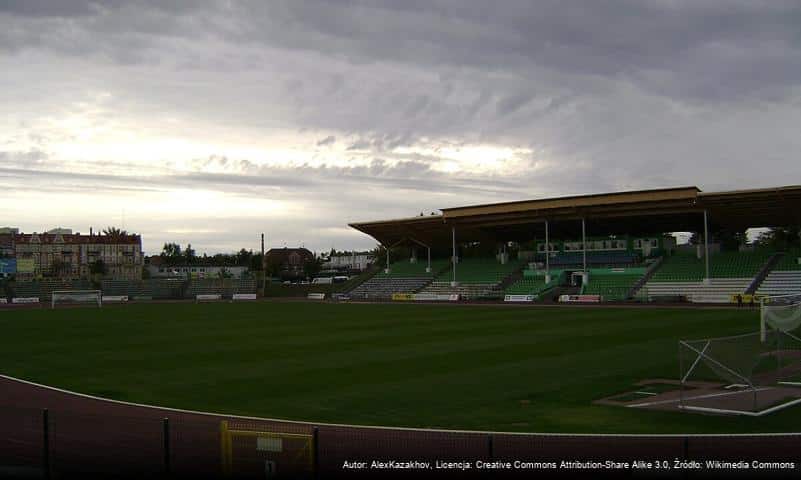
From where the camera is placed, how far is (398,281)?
9088cm

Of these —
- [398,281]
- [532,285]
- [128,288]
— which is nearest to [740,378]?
[532,285]

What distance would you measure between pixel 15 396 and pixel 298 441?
1375 cm

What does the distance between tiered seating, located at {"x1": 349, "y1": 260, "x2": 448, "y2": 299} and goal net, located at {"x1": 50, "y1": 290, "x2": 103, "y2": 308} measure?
1138 inches

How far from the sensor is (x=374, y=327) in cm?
4253

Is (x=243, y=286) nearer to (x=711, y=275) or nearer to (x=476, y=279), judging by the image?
(x=476, y=279)

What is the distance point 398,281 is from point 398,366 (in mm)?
64769

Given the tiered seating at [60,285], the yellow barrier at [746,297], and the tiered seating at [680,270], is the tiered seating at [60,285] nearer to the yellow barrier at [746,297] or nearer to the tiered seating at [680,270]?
the tiered seating at [680,270]

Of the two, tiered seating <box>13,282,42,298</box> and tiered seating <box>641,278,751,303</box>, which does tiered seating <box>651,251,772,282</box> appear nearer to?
tiered seating <box>641,278,751,303</box>

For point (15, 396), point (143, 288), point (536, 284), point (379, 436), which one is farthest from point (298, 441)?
point (143, 288)

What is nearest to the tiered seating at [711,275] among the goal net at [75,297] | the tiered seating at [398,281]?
the tiered seating at [398,281]

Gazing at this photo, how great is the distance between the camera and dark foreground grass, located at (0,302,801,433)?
17.5 metres

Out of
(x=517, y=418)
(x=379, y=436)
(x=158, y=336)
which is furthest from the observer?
(x=158, y=336)

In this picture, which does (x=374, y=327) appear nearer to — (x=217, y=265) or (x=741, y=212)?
(x=741, y=212)

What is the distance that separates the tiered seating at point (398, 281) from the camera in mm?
87625
